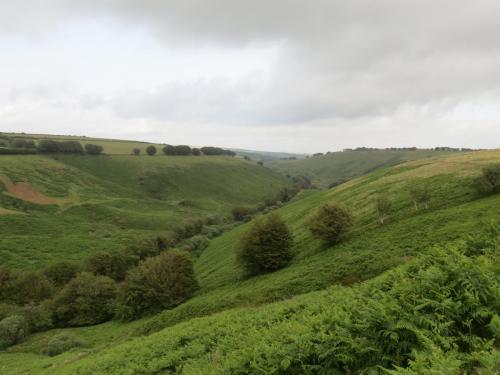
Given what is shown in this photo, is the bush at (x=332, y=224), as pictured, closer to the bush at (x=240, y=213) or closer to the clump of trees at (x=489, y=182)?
the clump of trees at (x=489, y=182)

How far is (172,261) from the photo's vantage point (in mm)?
47062

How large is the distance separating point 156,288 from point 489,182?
45537mm

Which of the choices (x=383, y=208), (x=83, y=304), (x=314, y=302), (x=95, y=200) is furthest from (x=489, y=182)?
(x=95, y=200)

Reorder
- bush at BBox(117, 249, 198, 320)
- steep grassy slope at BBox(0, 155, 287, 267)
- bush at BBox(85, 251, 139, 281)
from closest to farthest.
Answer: bush at BBox(117, 249, 198, 320) < bush at BBox(85, 251, 139, 281) < steep grassy slope at BBox(0, 155, 287, 267)

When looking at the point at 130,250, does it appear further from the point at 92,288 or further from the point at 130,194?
the point at 130,194

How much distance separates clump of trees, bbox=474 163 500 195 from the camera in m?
37.3

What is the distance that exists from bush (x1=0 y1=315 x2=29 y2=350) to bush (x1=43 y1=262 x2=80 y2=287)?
828 inches

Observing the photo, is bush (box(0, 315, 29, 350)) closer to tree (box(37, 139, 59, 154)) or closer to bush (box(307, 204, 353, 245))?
bush (box(307, 204, 353, 245))

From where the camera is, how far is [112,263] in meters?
69.4

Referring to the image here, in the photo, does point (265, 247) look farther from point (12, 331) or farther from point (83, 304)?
point (12, 331)

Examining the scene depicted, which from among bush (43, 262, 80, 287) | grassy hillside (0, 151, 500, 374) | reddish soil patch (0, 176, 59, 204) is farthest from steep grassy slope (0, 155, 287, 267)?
grassy hillside (0, 151, 500, 374)

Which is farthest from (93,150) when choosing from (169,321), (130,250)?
(169,321)

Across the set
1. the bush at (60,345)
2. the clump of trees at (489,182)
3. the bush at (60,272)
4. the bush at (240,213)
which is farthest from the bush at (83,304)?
the bush at (240,213)

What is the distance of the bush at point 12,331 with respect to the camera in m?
42.0
